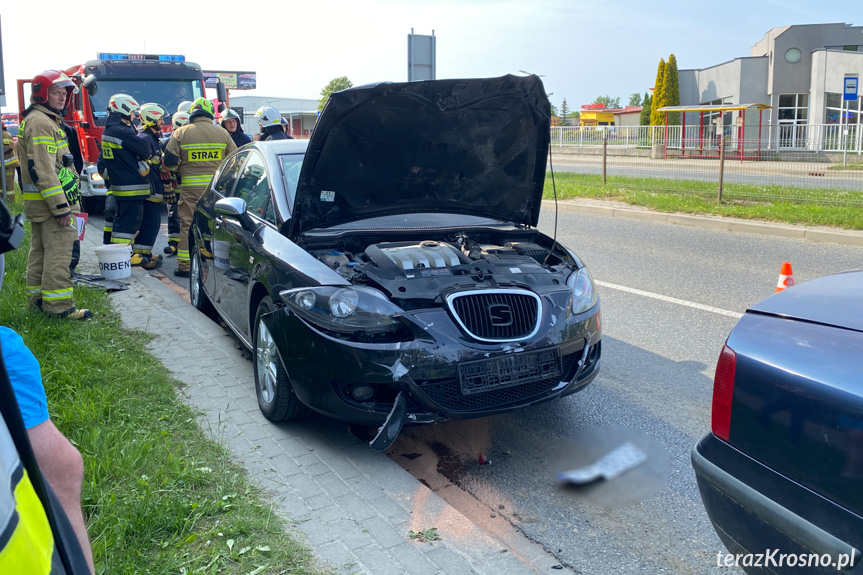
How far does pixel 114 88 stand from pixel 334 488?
524 inches

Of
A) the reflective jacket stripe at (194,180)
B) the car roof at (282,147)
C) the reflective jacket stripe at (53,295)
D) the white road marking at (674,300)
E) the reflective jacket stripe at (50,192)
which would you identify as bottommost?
the white road marking at (674,300)

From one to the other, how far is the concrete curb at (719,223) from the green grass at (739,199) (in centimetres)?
36

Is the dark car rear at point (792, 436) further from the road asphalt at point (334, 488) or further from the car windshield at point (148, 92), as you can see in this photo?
the car windshield at point (148, 92)

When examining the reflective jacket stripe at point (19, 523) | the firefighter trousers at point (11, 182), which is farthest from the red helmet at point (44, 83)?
the firefighter trousers at point (11, 182)

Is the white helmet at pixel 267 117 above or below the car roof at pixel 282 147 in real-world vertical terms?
above

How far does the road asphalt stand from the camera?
2.85 metres

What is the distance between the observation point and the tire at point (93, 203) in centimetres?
1376

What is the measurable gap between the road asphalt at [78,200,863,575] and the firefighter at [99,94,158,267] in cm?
323

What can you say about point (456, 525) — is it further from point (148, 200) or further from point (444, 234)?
point (148, 200)

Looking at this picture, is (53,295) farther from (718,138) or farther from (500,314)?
(718,138)

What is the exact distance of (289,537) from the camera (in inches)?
115

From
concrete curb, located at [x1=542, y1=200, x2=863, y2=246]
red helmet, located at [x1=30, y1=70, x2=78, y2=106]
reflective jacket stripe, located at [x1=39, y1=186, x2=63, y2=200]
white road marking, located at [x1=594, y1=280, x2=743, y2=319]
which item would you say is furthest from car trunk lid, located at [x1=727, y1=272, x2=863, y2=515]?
concrete curb, located at [x1=542, y1=200, x2=863, y2=246]

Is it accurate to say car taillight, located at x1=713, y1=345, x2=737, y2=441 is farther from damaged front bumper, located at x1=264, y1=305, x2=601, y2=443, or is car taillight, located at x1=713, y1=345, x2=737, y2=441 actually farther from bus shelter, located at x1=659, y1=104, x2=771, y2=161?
bus shelter, located at x1=659, y1=104, x2=771, y2=161

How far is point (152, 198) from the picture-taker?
29.5ft
